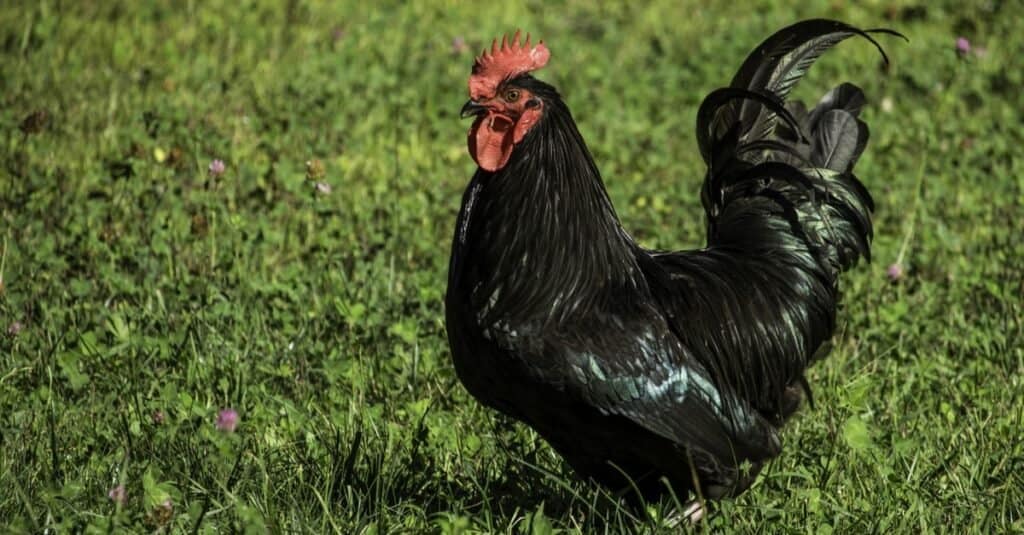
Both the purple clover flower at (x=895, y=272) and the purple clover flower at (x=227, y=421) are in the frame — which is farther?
the purple clover flower at (x=895, y=272)

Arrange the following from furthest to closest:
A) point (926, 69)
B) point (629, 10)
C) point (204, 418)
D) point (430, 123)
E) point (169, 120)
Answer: point (629, 10) → point (926, 69) → point (430, 123) → point (169, 120) → point (204, 418)

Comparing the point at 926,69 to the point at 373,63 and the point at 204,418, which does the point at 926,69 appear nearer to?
the point at 373,63

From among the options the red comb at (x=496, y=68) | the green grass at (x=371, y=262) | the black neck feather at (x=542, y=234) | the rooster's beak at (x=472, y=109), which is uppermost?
the red comb at (x=496, y=68)

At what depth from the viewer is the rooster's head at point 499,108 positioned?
3.41 m

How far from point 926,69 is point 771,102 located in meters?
5.10

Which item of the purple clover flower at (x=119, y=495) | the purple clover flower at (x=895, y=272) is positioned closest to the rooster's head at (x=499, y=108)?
the purple clover flower at (x=119, y=495)

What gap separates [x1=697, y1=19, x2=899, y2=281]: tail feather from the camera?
3824 millimetres

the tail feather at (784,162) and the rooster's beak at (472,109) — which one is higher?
the rooster's beak at (472,109)

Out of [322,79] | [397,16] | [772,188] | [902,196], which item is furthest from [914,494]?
[397,16]

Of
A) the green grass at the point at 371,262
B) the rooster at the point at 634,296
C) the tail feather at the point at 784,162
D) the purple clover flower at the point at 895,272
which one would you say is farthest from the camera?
the purple clover flower at the point at 895,272

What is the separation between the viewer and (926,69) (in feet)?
26.9

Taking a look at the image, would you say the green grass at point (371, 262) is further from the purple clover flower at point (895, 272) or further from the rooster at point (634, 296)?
the rooster at point (634, 296)

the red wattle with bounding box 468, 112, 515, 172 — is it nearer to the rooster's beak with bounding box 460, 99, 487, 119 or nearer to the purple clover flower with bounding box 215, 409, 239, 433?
the rooster's beak with bounding box 460, 99, 487, 119

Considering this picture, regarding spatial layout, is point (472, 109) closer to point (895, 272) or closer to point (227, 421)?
point (227, 421)
